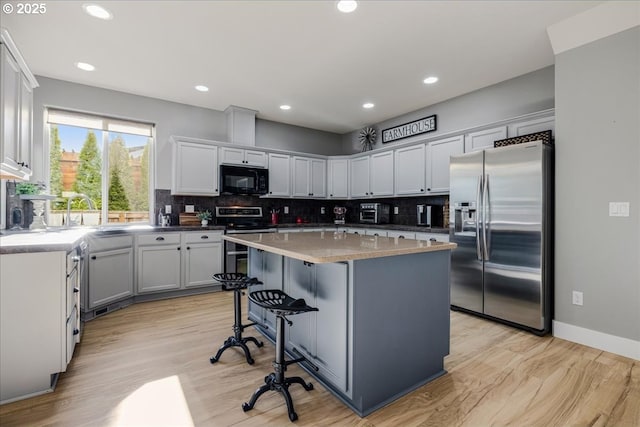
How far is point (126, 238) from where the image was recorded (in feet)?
12.1

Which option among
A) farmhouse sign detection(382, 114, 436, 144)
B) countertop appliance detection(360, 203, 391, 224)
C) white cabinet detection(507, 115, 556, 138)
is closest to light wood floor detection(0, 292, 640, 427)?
white cabinet detection(507, 115, 556, 138)

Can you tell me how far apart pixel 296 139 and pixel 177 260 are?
3053mm

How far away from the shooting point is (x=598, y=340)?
2592 millimetres

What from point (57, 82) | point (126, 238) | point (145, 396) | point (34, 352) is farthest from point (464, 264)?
point (57, 82)

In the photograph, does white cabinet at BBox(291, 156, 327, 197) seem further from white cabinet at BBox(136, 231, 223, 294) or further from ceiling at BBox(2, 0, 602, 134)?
white cabinet at BBox(136, 231, 223, 294)

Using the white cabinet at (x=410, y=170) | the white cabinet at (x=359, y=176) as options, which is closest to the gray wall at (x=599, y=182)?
the white cabinet at (x=410, y=170)

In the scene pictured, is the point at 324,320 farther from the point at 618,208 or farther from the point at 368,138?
the point at 368,138

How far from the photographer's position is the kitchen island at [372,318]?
5.72 feet

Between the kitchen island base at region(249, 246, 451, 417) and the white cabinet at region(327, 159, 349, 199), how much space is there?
366cm

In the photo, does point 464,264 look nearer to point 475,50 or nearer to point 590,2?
A: point 475,50

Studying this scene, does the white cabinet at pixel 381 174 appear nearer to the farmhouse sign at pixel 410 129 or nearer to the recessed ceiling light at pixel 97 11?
the farmhouse sign at pixel 410 129

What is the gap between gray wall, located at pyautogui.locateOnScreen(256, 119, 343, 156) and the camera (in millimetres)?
5500

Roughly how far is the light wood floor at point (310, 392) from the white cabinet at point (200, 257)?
4.52 feet

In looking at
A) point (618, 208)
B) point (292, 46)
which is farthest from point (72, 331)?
point (618, 208)
